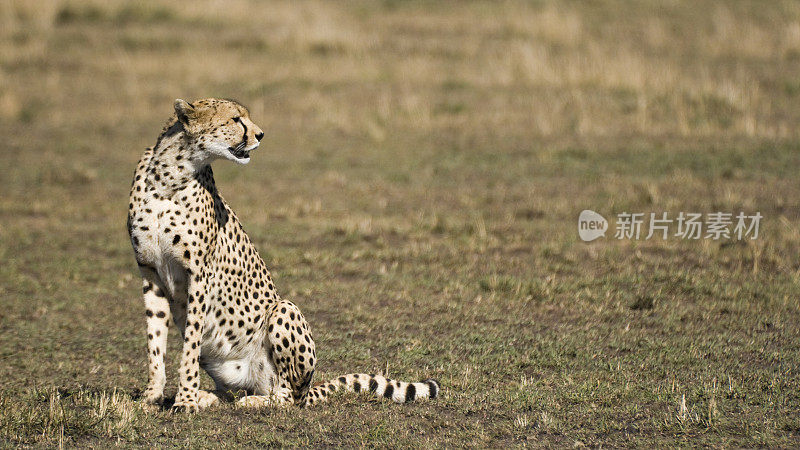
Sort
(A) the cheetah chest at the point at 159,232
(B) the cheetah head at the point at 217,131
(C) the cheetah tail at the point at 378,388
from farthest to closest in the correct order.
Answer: (C) the cheetah tail at the point at 378,388 < (B) the cheetah head at the point at 217,131 < (A) the cheetah chest at the point at 159,232

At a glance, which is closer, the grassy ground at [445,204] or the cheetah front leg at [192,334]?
the cheetah front leg at [192,334]

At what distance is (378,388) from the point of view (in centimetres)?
564

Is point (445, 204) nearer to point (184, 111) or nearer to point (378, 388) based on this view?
point (378, 388)

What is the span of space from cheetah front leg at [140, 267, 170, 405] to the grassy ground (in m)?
0.17

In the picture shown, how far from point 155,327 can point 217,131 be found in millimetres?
1034

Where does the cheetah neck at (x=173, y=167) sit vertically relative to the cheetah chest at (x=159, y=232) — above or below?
above

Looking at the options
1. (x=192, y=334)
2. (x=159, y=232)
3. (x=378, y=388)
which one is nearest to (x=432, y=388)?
(x=378, y=388)

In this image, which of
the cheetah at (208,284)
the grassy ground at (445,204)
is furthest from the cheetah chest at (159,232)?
the grassy ground at (445,204)

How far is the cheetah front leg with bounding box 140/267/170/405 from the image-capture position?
5.37m

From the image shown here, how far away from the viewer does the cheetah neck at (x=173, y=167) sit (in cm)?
529

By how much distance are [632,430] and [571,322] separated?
2092 mm

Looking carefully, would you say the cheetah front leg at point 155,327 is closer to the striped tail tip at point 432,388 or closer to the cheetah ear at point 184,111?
the cheetah ear at point 184,111

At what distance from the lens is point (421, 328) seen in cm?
726

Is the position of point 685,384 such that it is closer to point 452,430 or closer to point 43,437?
point 452,430
